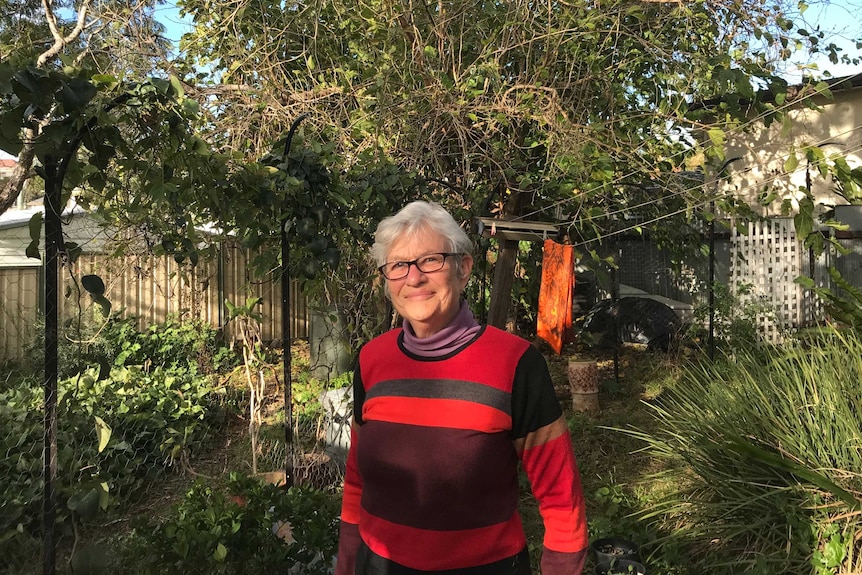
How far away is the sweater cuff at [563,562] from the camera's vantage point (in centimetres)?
132

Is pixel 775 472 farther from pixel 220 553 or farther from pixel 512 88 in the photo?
pixel 512 88

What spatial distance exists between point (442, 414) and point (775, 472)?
7.95 feet

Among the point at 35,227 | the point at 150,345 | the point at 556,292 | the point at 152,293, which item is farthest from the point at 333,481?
the point at 152,293

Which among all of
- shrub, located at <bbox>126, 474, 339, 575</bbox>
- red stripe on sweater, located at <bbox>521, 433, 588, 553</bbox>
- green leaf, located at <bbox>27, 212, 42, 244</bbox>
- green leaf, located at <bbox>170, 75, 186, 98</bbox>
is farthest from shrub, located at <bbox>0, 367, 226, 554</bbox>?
red stripe on sweater, located at <bbox>521, 433, 588, 553</bbox>

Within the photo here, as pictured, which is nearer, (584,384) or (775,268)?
(584,384)

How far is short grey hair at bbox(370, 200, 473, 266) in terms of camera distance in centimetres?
147

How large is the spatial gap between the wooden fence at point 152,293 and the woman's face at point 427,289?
3897mm

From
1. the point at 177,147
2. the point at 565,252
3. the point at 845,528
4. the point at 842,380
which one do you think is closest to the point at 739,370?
the point at 842,380

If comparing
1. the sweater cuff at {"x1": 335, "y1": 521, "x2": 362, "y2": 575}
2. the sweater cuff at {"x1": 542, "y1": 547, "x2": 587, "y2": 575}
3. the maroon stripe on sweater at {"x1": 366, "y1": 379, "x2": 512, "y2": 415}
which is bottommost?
the sweater cuff at {"x1": 335, "y1": 521, "x2": 362, "y2": 575}

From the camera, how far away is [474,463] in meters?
1.33

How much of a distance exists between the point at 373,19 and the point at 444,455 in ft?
12.9

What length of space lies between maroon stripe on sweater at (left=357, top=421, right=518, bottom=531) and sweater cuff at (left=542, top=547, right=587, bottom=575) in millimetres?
125

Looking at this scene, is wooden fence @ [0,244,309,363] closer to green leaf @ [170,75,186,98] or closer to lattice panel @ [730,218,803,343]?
green leaf @ [170,75,186,98]

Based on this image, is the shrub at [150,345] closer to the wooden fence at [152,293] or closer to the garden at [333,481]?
the wooden fence at [152,293]
